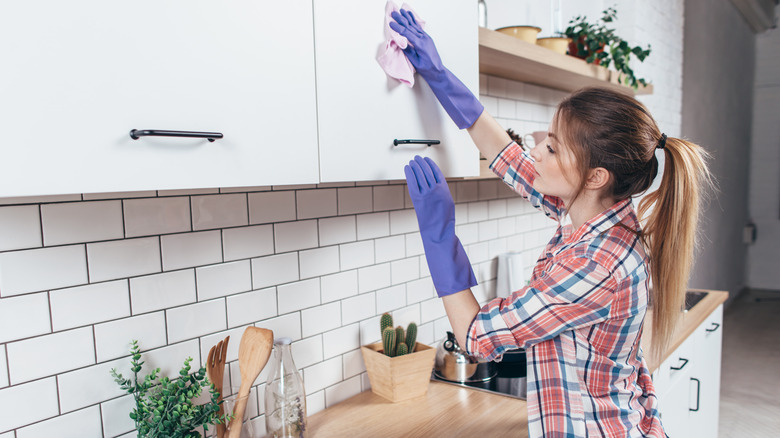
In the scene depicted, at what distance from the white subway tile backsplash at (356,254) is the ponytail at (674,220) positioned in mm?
779

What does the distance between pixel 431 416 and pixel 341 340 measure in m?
0.33

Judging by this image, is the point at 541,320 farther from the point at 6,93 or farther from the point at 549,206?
the point at 6,93

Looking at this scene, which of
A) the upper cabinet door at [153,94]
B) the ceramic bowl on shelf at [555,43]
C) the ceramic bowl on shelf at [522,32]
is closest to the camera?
the upper cabinet door at [153,94]

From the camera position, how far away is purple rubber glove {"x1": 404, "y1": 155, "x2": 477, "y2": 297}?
1174mm

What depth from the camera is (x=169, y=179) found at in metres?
0.79

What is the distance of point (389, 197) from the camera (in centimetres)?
174

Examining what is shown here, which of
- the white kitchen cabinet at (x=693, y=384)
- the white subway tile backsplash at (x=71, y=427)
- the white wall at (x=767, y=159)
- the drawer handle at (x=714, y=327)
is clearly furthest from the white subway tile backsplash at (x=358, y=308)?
the white wall at (x=767, y=159)

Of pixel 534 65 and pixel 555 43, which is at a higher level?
pixel 555 43

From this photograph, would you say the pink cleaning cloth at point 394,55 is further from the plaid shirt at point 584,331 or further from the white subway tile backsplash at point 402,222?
the white subway tile backsplash at point 402,222

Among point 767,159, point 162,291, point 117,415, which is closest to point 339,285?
point 162,291

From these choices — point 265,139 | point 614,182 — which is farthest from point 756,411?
point 265,139

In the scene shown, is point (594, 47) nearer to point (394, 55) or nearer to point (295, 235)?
point (394, 55)

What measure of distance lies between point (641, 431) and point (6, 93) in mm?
1363

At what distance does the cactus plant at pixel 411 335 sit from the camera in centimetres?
160
